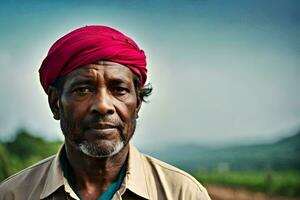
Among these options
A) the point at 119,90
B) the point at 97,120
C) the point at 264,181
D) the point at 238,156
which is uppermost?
the point at 119,90

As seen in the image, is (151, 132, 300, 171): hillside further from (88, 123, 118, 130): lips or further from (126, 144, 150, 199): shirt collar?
(88, 123, 118, 130): lips

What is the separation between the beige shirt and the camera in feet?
9.68

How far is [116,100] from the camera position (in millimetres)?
2938

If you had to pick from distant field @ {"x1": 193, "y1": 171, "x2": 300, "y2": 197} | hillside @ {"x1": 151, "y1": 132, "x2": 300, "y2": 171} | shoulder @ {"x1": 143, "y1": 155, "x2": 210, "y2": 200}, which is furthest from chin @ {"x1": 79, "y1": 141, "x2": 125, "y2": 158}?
distant field @ {"x1": 193, "y1": 171, "x2": 300, "y2": 197}

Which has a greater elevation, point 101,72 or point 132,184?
point 101,72

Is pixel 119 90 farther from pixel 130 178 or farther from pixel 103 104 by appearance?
pixel 130 178

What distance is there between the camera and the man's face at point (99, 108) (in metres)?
2.91

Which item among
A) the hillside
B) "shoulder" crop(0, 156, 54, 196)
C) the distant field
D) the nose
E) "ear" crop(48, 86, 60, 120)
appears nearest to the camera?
the nose

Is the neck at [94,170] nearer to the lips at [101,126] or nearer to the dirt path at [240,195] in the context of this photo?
the lips at [101,126]

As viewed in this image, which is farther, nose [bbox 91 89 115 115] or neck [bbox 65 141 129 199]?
neck [bbox 65 141 129 199]

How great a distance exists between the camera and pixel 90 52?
2924mm

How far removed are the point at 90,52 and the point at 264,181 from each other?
3.16 metres

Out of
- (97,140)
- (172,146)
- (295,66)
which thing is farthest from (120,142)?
(295,66)

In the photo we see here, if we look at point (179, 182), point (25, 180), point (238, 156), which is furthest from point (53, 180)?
point (238, 156)
